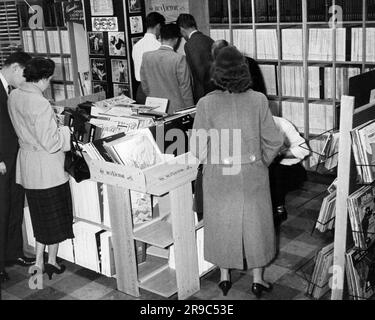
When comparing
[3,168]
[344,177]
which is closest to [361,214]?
[344,177]

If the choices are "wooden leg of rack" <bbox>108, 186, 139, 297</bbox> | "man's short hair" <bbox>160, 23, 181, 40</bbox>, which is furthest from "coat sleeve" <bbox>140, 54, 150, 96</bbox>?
"wooden leg of rack" <bbox>108, 186, 139, 297</bbox>

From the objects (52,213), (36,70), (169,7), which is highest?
(169,7)

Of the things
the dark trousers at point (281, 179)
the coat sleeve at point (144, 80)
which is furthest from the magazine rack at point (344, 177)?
the coat sleeve at point (144, 80)

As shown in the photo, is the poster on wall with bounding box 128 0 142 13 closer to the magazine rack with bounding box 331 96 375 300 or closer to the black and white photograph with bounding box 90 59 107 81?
the black and white photograph with bounding box 90 59 107 81

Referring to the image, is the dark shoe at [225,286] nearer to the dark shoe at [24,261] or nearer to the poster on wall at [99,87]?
the dark shoe at [24,261]

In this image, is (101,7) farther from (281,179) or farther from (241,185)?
(241,185)

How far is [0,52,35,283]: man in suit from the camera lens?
3.74 meters

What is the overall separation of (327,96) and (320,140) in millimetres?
447

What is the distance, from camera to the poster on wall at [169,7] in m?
6.22

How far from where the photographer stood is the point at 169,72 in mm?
4883

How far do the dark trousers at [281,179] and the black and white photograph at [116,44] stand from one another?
8.97 feet

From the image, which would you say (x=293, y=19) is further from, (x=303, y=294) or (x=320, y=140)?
(x=303, y=294)

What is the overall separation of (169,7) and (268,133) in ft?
12.0

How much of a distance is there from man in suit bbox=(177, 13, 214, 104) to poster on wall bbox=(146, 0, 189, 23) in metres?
1.03
